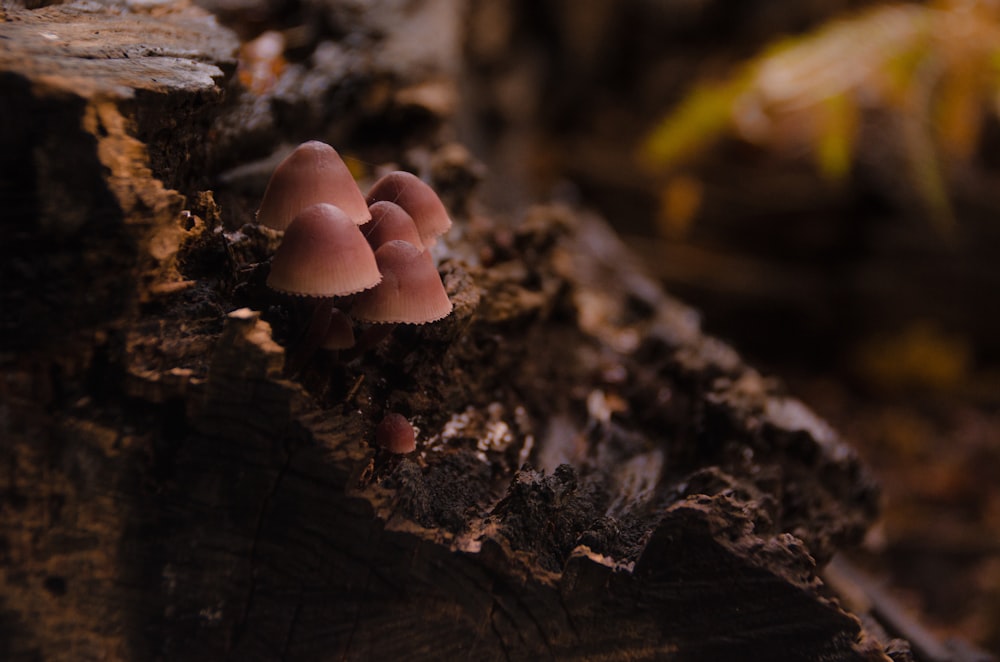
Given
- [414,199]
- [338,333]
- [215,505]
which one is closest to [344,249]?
[338,333]

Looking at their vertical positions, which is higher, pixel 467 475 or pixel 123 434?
pixel 123 434

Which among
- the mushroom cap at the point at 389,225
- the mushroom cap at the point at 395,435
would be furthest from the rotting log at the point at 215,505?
the mushroom cap at the point at 389,225

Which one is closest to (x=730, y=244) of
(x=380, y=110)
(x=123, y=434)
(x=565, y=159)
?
(x=565, y=159)

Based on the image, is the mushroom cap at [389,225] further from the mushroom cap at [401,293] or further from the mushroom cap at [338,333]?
the mushroom cap at [338,333]

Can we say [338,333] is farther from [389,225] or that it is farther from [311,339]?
[389,225]

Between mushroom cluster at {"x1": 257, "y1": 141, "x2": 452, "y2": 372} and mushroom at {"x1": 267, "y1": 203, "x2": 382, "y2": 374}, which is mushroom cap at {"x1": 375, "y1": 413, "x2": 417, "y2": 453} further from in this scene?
mushroom at {"x1": 267, "y1": 203, "x2": 382, "y2": 374}

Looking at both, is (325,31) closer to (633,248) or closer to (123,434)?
(123,434)

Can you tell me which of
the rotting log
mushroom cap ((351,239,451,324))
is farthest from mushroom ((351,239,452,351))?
the rotting log
